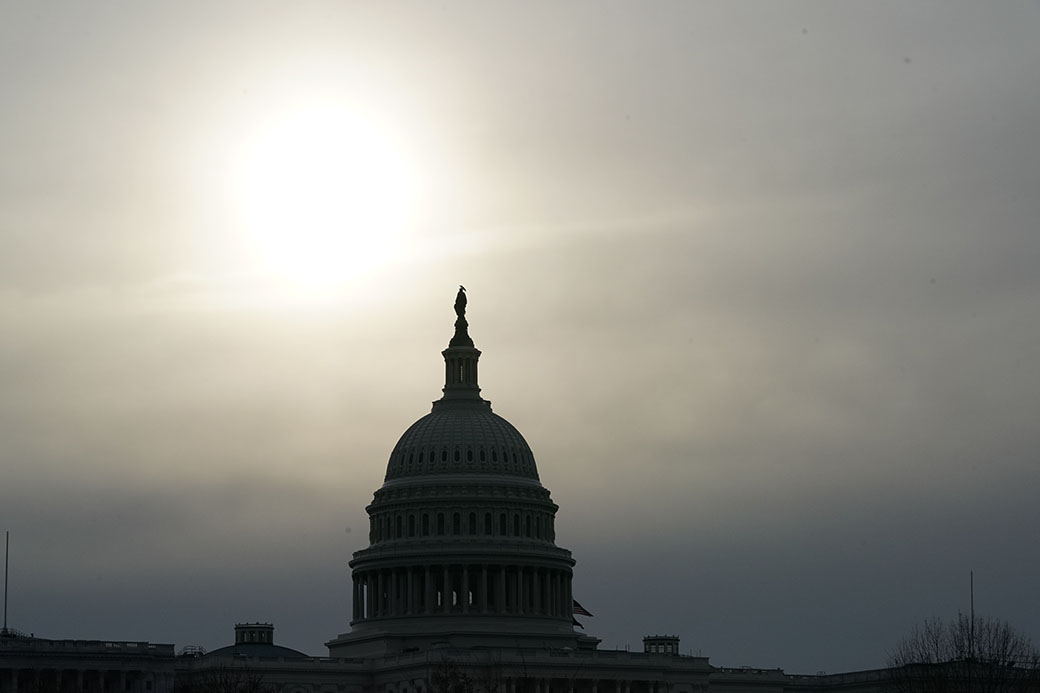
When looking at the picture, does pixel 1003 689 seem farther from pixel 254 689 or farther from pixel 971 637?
pixel 254 689

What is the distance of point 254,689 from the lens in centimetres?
19912

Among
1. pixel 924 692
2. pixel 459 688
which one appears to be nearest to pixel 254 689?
pixel 459 688

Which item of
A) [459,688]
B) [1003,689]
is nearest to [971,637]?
[1003,689]

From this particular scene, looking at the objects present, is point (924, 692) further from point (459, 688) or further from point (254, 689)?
point (254, 689)

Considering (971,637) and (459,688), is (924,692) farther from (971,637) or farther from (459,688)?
(459,688)

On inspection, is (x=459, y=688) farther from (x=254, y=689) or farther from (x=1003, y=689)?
(x=1003, y=689)

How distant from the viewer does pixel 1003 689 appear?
655 feet

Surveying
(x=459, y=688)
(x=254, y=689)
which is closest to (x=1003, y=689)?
(x=459, y=688)

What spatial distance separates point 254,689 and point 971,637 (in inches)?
2235

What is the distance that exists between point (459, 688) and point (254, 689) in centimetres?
1659

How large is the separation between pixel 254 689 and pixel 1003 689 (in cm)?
5923

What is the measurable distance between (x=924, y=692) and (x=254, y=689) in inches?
2080

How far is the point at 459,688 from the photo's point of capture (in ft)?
643
